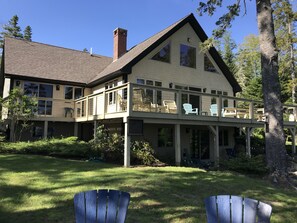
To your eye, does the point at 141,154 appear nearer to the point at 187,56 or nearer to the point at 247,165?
the point at 247,165

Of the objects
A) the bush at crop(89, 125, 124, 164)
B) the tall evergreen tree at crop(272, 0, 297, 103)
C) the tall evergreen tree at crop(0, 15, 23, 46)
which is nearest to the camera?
the bush at crop(89, 125, 124, 164)

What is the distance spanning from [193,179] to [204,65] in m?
11.6

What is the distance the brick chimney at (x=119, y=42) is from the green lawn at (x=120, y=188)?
11.2 metres

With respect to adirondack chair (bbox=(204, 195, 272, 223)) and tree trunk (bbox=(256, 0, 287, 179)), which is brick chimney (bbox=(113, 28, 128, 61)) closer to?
tree trunk (bbox=(256, 0, 287, 179))

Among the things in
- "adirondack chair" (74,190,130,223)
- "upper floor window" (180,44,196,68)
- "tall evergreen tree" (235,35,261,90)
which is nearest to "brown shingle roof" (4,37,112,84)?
"upper floor window" (180,44,196,68)

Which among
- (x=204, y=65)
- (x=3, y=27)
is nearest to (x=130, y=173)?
(x=204, y=65)

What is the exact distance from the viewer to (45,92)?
1673 centimetres

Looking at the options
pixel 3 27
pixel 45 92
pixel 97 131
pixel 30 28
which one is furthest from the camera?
pixel 30 28

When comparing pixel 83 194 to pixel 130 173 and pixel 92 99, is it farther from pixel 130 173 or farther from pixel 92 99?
pixel 92 99

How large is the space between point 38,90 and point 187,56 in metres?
9.44

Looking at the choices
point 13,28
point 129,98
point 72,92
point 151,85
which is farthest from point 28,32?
point 129,98

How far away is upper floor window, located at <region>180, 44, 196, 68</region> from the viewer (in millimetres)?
17359

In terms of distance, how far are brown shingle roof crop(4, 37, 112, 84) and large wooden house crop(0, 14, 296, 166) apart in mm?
55

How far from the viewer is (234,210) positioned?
3.20 meters
